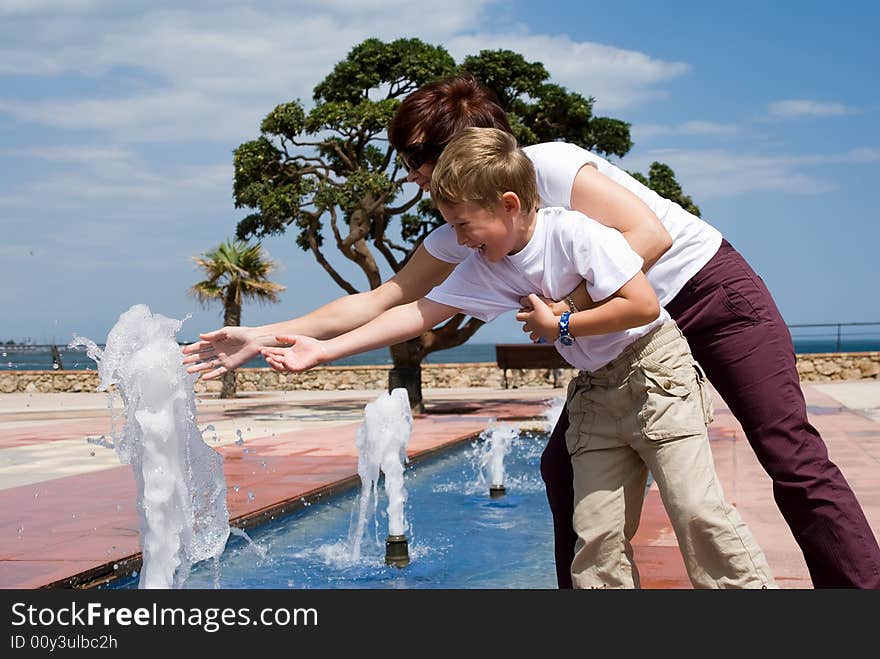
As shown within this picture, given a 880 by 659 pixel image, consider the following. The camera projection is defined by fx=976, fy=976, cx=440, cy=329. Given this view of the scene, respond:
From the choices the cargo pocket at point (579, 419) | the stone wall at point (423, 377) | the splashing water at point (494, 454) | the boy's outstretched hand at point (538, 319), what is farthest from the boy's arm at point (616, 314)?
the stone wall at point (423, 377)

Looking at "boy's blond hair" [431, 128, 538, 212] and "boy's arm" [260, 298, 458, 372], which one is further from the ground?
"boy's blond hair" [431, 128, 538, 212]

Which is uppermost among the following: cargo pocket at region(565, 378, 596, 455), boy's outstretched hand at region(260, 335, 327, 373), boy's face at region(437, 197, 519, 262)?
boy's face at region(437, 197, 519, 262)

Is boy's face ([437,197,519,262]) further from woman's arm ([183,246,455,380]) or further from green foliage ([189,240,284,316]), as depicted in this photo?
green foliage ([189,240,284,316])

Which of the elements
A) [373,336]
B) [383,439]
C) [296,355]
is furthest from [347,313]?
[383,439]

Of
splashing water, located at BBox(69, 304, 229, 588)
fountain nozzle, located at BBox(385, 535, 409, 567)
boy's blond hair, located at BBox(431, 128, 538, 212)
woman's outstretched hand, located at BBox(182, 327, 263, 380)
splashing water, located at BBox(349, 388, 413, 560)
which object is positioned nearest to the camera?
boy's blond hair, located at BBox(431, 128, 538, 212)

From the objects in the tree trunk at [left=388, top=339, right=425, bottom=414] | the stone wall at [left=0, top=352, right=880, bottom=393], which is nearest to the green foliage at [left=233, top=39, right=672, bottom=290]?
the tree trunk at [left=388, top=339, right=425, bottom=414]

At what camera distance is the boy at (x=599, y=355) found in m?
2.02

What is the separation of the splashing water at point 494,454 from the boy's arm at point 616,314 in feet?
17.0

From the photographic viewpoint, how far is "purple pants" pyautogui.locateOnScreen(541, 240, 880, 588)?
2248 mm

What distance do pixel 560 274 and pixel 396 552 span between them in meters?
2.97

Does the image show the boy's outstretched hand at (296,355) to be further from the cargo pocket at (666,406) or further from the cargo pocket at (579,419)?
the cargo pocket at (666,406)
